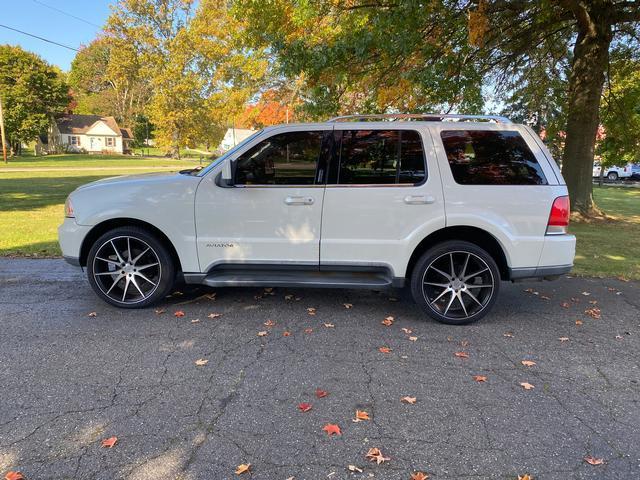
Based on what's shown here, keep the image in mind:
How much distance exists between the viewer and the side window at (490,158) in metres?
4.61

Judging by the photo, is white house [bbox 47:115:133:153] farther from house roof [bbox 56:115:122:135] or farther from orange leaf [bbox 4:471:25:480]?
orange leaf [bbox 4:471:25:480]

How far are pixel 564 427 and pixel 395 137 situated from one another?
291 centimetres

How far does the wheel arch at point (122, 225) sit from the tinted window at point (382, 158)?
1.91 meters

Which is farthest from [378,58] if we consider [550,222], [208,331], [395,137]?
[208,331]

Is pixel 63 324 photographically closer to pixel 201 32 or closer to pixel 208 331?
pixel 208 331

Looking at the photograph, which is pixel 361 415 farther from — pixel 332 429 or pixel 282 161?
Result: pixel 282 161

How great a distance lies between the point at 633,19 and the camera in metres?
10.5

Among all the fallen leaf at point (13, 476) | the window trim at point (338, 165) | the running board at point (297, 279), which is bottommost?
the fallen leaf at point (13, 476)

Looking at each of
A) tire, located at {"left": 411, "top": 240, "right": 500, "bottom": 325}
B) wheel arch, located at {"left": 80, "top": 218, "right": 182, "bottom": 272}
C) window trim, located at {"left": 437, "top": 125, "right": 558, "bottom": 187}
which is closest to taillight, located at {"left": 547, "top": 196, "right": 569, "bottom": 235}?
window trim, located at {"left": 437, "top": 125, "right": 558, "bottom": 187}

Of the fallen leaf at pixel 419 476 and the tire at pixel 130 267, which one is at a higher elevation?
the tire at pixel 130 267

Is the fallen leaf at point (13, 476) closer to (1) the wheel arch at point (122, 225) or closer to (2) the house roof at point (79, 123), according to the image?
(1) the wheel arch at point (122, 225)

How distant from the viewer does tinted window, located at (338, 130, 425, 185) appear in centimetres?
467

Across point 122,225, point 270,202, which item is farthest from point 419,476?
point 122,225

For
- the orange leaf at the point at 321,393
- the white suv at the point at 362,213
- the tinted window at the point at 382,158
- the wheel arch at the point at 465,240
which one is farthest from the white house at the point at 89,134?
the orange leaf at the point at 321,393
